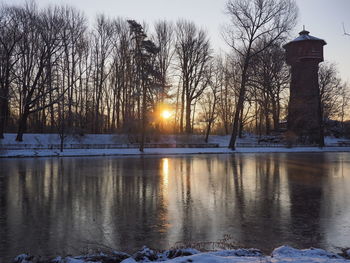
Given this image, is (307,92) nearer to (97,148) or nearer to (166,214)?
(97,148)

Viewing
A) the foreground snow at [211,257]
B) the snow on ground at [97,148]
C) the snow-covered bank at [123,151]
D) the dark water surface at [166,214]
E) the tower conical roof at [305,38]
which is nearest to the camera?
the foreground snow at [211,257]

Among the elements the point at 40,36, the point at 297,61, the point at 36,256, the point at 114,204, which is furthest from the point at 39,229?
the point at 297,61

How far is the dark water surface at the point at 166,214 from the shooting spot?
6676 millimetres

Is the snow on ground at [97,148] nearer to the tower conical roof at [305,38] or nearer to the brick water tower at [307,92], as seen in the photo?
the brick water tower at [307,92]

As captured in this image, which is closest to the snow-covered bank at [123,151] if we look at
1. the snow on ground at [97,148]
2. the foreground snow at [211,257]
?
the snow on ground at [97,148]

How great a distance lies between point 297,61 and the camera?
49.3m

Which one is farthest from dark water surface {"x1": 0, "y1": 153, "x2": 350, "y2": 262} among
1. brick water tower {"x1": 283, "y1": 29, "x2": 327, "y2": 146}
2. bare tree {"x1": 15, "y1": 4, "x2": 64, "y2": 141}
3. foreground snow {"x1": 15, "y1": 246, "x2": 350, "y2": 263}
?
brick water tower {"x1": 283, "y1": 29, "x2": 327, "y2": 146}

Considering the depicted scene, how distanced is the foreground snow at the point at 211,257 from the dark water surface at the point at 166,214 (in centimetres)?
67

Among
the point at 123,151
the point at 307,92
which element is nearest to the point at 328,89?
the point at 307,92

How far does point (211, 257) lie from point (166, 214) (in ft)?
12.5

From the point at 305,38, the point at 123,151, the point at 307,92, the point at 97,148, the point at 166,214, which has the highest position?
the point at 305,38

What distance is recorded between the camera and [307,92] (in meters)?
48.9

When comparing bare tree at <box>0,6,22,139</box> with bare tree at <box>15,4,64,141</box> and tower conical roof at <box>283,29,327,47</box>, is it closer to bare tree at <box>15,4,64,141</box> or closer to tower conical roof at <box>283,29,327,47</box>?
bare tree at <box>15,4,64,141</box>

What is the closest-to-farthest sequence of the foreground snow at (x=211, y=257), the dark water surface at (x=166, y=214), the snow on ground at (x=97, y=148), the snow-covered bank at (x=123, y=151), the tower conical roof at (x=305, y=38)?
the foreground snow at (x=211, y=257) < the dark water surface at (x=166, y=214) < the snow-covered bank at (x=123, y=151) < the snow on ground at (x=97, y=148) < the tower conical roof at (x=305, y=38)
